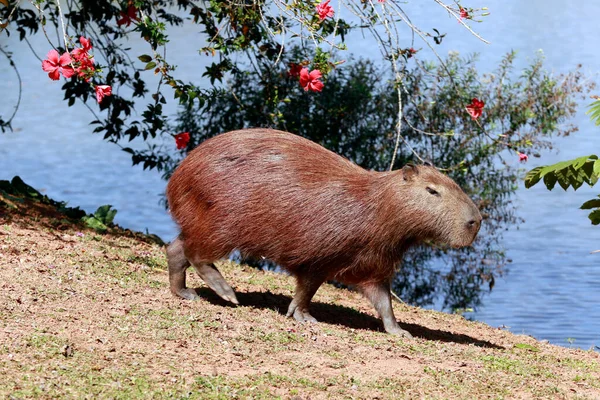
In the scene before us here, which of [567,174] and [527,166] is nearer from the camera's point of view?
[567,174]

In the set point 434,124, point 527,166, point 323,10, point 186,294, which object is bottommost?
point 186,294

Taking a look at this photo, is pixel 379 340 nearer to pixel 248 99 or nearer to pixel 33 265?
pixel 33 265

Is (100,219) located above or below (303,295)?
above

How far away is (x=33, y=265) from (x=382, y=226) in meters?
2.53

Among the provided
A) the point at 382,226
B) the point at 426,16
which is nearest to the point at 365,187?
the point at 382,226

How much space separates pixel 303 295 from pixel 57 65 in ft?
7.50

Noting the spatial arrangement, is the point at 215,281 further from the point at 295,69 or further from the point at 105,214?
the point at 105,214

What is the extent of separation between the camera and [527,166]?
43.4ft

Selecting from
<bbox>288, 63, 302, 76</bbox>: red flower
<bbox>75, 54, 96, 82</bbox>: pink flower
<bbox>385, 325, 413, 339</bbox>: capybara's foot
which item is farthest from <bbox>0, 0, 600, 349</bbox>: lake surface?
<bbox>75, 54, 96, 82</bbox>: pink flower

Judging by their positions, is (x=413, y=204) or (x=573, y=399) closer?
(x=573, y=399)

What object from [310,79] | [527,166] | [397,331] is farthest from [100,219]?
[527,166]

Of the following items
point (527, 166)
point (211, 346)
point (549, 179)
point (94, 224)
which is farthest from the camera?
point (527, 166)

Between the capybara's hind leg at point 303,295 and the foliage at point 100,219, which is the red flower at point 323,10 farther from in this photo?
the foliage at point 100,219

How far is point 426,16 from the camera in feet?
61.4
